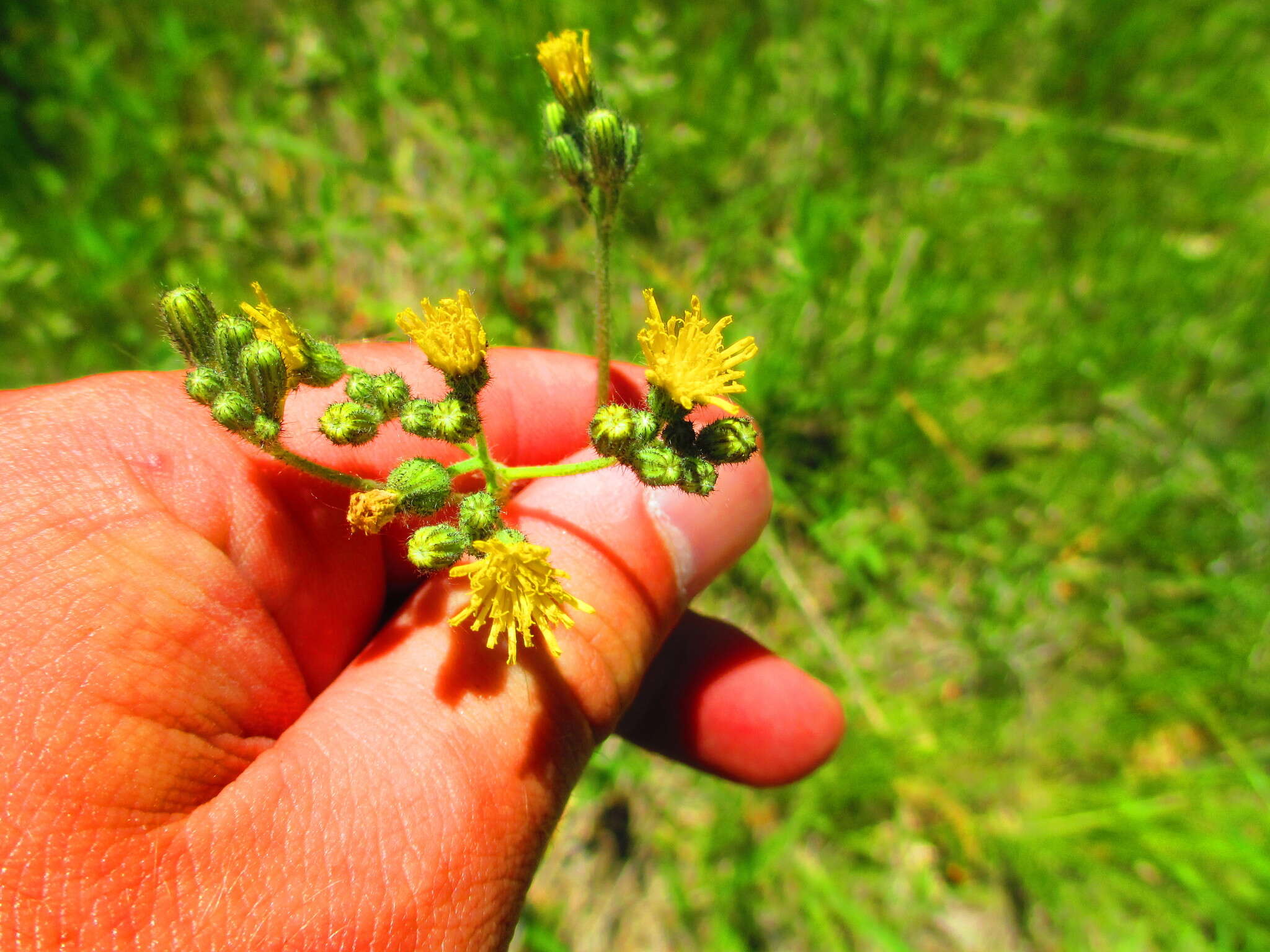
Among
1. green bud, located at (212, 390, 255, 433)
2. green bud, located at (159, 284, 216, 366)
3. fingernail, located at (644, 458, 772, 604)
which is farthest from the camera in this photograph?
fingernail, located at (644, 458, 772, 604)

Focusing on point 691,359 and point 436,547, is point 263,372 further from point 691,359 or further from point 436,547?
point 691,359

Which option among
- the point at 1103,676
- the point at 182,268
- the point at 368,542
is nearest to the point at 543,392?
the point at 368,542

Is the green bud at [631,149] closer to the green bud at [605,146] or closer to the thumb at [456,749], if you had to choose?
the green bud at [605,146]

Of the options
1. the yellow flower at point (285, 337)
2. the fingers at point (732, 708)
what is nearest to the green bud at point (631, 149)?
the yellow flower at point (285, 337)

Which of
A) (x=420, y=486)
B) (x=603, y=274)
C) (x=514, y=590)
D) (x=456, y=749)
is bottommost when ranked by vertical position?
(x=456, y=749)

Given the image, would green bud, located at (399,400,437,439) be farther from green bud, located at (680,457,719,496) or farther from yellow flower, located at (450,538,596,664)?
green bud, located at (680,457,719,496)

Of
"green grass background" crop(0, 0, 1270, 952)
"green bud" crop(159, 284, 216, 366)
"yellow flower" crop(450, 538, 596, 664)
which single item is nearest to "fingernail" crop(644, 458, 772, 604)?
"yellow flower" crop(450, 538, 596, 664)

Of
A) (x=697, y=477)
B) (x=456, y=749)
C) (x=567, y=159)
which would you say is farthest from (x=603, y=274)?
(x=456, y=749)
